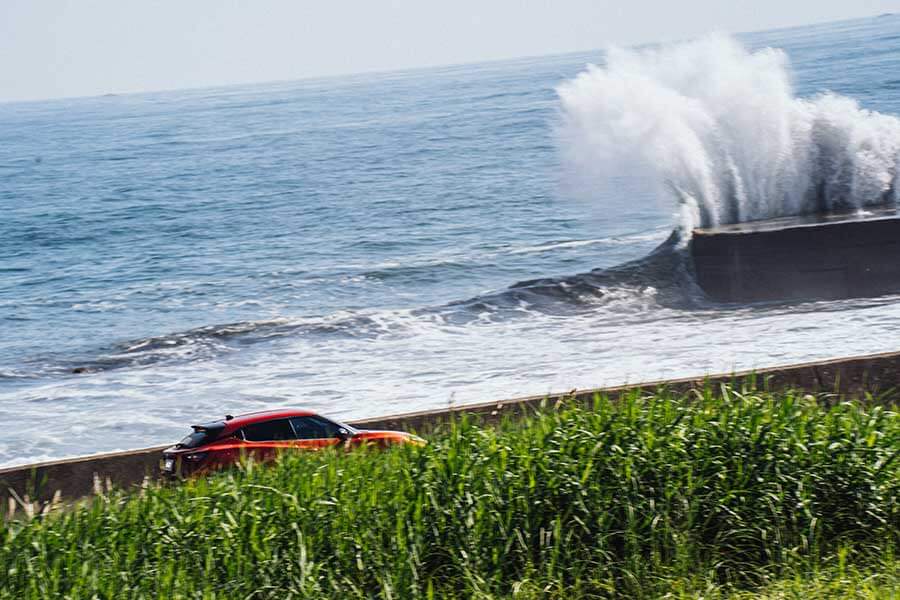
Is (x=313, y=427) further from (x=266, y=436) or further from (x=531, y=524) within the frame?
(x=531, y=524)

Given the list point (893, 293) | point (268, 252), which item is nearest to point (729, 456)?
point (893, 293)

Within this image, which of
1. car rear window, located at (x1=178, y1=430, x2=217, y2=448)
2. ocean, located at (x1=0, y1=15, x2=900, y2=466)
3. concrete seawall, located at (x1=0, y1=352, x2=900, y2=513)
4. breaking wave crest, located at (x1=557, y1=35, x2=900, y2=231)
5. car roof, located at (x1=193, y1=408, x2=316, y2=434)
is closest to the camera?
concrete seawall, located at (x1=0, y1=352, x2=900, y2=513)

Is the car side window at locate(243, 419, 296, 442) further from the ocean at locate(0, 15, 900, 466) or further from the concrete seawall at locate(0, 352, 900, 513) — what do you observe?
the ocean at locate(0, 15, 900, 466)

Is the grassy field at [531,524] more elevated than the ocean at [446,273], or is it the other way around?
the grassy field at [531,524]

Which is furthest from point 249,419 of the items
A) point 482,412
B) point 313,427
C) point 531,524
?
point 531,524

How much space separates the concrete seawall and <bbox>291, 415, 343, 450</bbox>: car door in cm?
32

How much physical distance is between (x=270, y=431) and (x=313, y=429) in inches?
18.3

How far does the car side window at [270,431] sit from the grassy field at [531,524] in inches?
147

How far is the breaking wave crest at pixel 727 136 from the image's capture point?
2812 cm

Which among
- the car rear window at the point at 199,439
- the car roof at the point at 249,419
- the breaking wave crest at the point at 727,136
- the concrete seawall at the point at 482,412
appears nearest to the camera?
the concrete seawall at the point at 482,412

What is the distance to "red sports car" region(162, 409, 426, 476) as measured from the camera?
10.4 meters

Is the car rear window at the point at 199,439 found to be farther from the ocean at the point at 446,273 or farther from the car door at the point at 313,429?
the ocean at the point at 446,273

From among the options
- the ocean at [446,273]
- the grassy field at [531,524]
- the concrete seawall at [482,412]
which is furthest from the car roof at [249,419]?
the grassy field at [531,524]

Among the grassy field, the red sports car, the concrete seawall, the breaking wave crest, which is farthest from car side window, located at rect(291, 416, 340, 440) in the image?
the breaking wave crest
